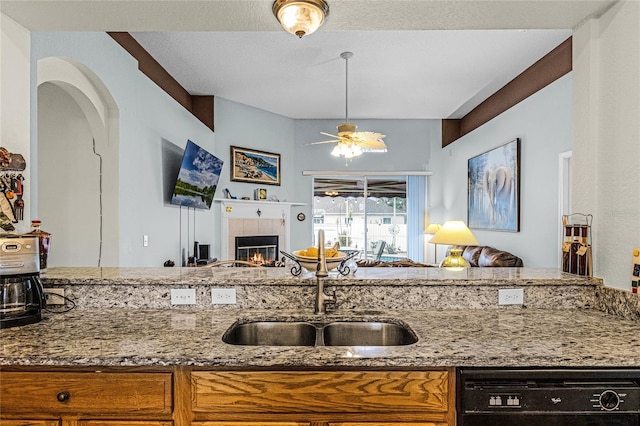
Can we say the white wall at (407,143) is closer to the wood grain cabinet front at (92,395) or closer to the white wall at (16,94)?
the white wall at (16,94)

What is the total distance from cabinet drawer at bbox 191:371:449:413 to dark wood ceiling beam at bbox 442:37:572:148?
3650mm

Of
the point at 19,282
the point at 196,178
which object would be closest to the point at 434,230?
the point at 196,178

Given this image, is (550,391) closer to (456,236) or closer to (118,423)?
(118,423)

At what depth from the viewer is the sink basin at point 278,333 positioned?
5.48 feet

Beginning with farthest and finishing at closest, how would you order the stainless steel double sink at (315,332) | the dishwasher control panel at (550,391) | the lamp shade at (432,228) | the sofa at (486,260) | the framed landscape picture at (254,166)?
the lamp shade at (432,228), the framed landscape picture at (254,166), the sofa at (486,260), the stainless steel double sink at (315,332), the dishwasher control panel at (550,391)

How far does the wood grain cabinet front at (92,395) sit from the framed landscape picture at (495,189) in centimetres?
433

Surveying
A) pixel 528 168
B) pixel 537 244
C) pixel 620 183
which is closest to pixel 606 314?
pixel 620 183

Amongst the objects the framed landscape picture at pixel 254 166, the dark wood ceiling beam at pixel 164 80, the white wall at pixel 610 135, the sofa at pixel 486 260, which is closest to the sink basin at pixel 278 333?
the white wall at pixel 610 135

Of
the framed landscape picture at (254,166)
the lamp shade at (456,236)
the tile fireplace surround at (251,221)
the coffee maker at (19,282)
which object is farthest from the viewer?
the framed landscape picture at (254,166)

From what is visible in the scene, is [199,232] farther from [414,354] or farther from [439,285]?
[414,354]

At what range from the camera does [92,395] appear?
1262 mm

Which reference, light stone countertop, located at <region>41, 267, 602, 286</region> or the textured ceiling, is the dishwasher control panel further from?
the textured ceiling

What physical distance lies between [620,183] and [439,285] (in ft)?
2.87

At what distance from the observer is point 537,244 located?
4.18 metres
